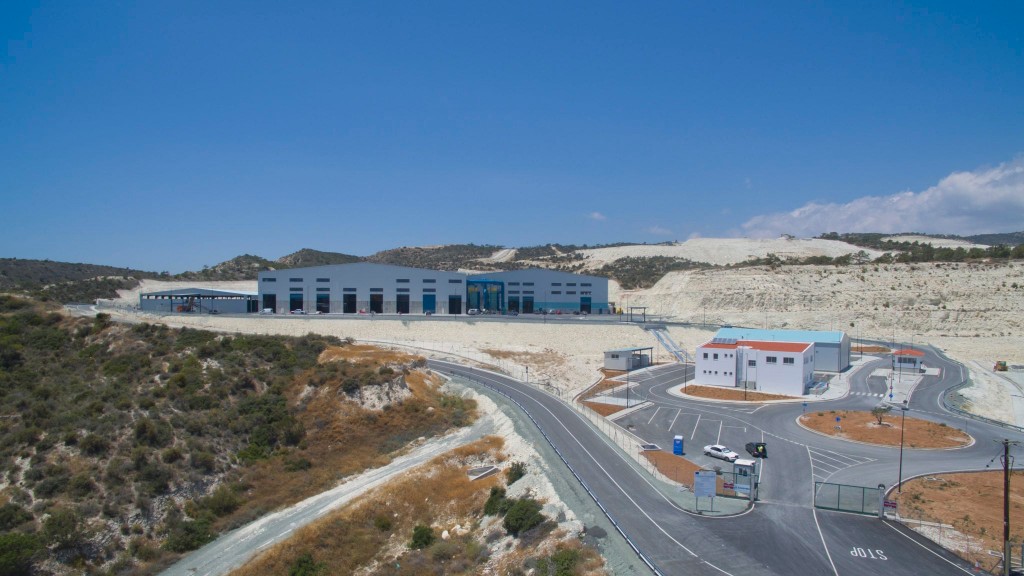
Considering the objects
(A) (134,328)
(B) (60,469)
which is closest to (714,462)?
(B) (60,469)

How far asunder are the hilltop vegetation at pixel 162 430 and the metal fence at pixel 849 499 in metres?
22.3

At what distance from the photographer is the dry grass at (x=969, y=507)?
66.2ft

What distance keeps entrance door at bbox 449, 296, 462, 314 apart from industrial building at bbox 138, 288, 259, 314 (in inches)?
1059

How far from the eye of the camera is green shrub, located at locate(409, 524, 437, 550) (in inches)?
967

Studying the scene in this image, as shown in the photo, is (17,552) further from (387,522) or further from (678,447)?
(678,447)

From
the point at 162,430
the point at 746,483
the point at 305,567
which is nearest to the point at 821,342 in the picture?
the point at 746,483

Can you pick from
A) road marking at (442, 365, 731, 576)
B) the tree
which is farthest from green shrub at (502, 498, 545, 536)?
the tree

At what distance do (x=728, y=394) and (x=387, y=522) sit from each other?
31.4 m

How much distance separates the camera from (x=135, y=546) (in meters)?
25.9

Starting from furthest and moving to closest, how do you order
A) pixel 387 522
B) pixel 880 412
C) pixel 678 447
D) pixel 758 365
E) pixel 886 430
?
pixel 758 365
pixel 880 412
pixel 886 430
pixel 678 447
pixel 387 522

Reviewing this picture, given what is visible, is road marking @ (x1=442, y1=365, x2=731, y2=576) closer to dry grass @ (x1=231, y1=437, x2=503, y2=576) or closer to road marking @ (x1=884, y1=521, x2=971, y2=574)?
dry grass @ (x1=231, y1=437, x2=503, y2=576)

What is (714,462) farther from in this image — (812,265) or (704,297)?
(812,265)

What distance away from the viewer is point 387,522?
26.6 meters

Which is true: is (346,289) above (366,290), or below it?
above
